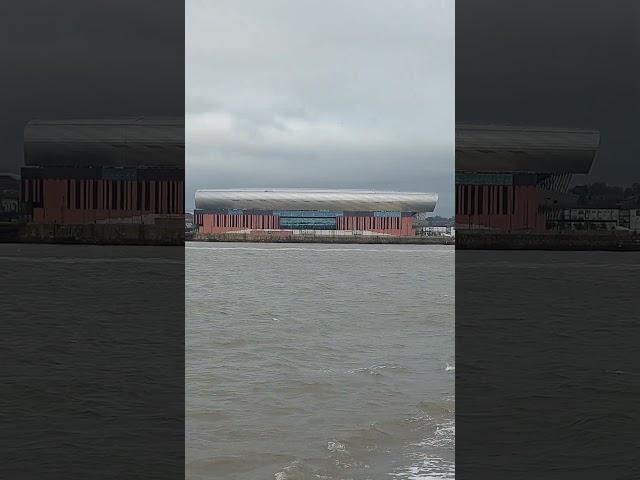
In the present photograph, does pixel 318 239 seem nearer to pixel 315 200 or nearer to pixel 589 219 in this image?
pixel 315 200

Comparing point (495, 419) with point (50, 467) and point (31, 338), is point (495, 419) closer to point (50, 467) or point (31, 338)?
point (50, 467)

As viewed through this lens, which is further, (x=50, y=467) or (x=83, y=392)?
(x=83, y=392)

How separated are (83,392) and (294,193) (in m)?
41.3

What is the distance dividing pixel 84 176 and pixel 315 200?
1760 cm

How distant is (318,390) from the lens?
471 cm

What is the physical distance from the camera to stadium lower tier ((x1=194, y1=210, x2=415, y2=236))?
4512 cm

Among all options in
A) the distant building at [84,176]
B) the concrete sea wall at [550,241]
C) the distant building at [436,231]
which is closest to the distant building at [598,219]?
the concrete sea wall at [550,241]

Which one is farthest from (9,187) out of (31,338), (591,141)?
(31,338)

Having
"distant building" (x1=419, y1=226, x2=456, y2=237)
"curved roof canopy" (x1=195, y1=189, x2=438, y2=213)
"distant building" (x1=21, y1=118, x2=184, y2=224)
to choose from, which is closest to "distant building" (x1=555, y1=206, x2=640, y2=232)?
"distant building" (x1=21, y1=118, x2=184, y2=224)

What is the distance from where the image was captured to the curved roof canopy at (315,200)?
147 ft

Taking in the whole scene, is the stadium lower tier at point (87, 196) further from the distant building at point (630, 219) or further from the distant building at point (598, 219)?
the distant building at point (630, 219)

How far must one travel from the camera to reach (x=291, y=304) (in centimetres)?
1116

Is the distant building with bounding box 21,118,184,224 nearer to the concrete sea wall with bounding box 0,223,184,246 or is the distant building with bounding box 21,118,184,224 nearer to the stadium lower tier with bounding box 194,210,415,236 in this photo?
the concrete sea wall with bounding box 0,223,184,246

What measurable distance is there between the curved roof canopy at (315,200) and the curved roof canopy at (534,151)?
19330 millimetres
